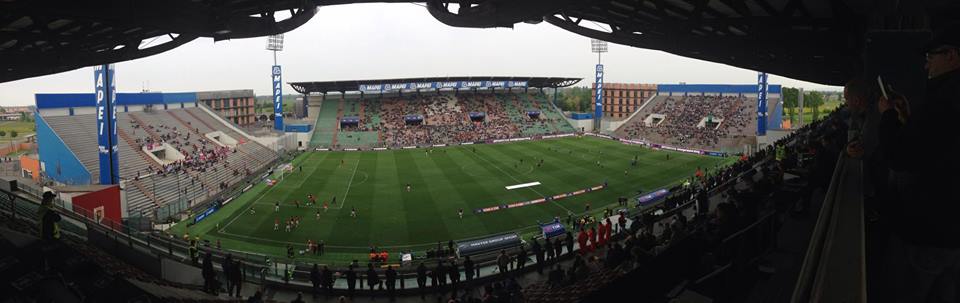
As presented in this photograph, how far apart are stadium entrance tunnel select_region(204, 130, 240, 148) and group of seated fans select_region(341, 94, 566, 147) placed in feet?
55.9

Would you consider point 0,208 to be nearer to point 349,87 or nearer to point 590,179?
point 590,179

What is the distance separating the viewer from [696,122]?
69.8m

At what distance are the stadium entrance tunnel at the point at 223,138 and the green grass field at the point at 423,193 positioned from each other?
22.9 feet

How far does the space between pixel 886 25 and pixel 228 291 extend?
13.9m

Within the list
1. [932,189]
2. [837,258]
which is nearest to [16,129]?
[837,258]

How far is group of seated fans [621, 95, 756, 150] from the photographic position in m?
61.5

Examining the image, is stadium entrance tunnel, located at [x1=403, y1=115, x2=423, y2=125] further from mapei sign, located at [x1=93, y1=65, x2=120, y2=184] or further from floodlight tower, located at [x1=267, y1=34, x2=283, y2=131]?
mapei sign, located at [x1=93, y1=65, x2=120, y2=184]

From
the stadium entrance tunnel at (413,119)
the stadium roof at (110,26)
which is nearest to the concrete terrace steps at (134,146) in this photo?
the stadium roof at (110,26)

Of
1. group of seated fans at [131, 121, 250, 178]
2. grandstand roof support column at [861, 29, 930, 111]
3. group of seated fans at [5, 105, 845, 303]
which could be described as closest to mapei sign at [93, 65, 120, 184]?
group of seated fans at [131, 121, 250, 178]

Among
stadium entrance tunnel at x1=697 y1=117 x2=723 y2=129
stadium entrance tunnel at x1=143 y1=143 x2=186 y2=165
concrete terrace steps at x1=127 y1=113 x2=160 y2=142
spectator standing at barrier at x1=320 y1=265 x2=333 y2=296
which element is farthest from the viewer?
stadium entrance tunnel at x1=697 y1=117 x2=723 y2=129

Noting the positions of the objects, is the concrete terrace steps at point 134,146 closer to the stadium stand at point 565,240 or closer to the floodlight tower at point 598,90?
the stadium stand at point 565,240

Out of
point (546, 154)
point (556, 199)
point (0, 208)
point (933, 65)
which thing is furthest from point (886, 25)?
point (546, 154)

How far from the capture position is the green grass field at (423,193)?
24.8 m

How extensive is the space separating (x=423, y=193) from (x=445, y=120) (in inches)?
1544
